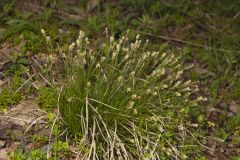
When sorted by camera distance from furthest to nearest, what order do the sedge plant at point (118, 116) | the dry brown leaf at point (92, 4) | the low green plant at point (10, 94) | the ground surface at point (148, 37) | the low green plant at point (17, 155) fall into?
the dry brown leaf at point (92, 4)
the ground surface at point (148, 37)
the low green plant at point (10, 94)
the sedge plant at point (118, 116)
the low green plant at point (17, 155)

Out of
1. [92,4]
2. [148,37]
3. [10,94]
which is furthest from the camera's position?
[92,4]

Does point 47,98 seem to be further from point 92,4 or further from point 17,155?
point 92,4

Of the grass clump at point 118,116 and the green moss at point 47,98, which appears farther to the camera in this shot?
the green moss at point 47,98

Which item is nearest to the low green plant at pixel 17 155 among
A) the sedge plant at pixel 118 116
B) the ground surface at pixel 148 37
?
the ground surface at pixel 148 37

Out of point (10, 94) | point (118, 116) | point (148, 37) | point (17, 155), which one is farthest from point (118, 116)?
point (148, 37)

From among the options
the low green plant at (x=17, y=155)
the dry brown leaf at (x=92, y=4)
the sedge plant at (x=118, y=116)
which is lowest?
the low green plant at (x=17, y=155)

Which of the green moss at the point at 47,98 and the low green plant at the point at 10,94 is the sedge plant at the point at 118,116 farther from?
the low green plant at the point at 10,94

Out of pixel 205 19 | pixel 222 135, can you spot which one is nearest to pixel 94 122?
pixel 222 135

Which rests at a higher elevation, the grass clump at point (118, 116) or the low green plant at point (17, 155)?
the grass clump at point (118, 116)

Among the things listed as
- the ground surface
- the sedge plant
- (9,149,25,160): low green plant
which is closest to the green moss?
the ground surface

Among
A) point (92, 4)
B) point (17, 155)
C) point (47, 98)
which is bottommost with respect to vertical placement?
point (17, 155)
